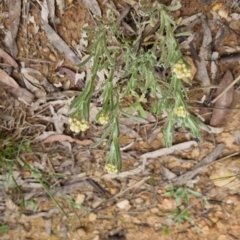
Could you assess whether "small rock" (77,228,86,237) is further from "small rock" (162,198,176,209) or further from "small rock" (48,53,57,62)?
"small rock" (48,53,57,62)

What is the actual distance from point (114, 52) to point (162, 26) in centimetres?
23

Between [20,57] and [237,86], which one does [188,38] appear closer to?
[237,86]

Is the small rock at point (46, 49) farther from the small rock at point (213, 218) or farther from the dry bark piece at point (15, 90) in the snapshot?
the small rock at point (213, 218)

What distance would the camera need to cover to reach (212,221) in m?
2.28

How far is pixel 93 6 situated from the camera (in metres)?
2.03

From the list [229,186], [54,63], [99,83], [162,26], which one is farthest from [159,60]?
[229,186]

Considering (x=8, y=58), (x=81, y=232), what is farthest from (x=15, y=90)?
(x=81, y=232)

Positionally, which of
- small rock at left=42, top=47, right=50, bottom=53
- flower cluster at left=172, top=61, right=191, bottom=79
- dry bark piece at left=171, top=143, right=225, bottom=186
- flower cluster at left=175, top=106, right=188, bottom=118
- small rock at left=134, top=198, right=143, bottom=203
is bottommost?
small rock at left=134, top=198, right=143, bottom=203

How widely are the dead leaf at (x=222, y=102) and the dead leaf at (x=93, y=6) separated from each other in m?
0.56

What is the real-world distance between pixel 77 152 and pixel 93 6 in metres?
0.64

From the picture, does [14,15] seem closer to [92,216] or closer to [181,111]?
→ [181,111]

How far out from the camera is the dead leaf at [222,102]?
207 centimetres

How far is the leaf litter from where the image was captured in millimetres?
2133

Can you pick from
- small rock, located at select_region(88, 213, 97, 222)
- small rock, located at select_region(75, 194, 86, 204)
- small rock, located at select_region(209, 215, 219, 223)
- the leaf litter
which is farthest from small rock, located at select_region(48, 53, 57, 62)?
small rock, located at select_region(209, 215, 219, 223)
